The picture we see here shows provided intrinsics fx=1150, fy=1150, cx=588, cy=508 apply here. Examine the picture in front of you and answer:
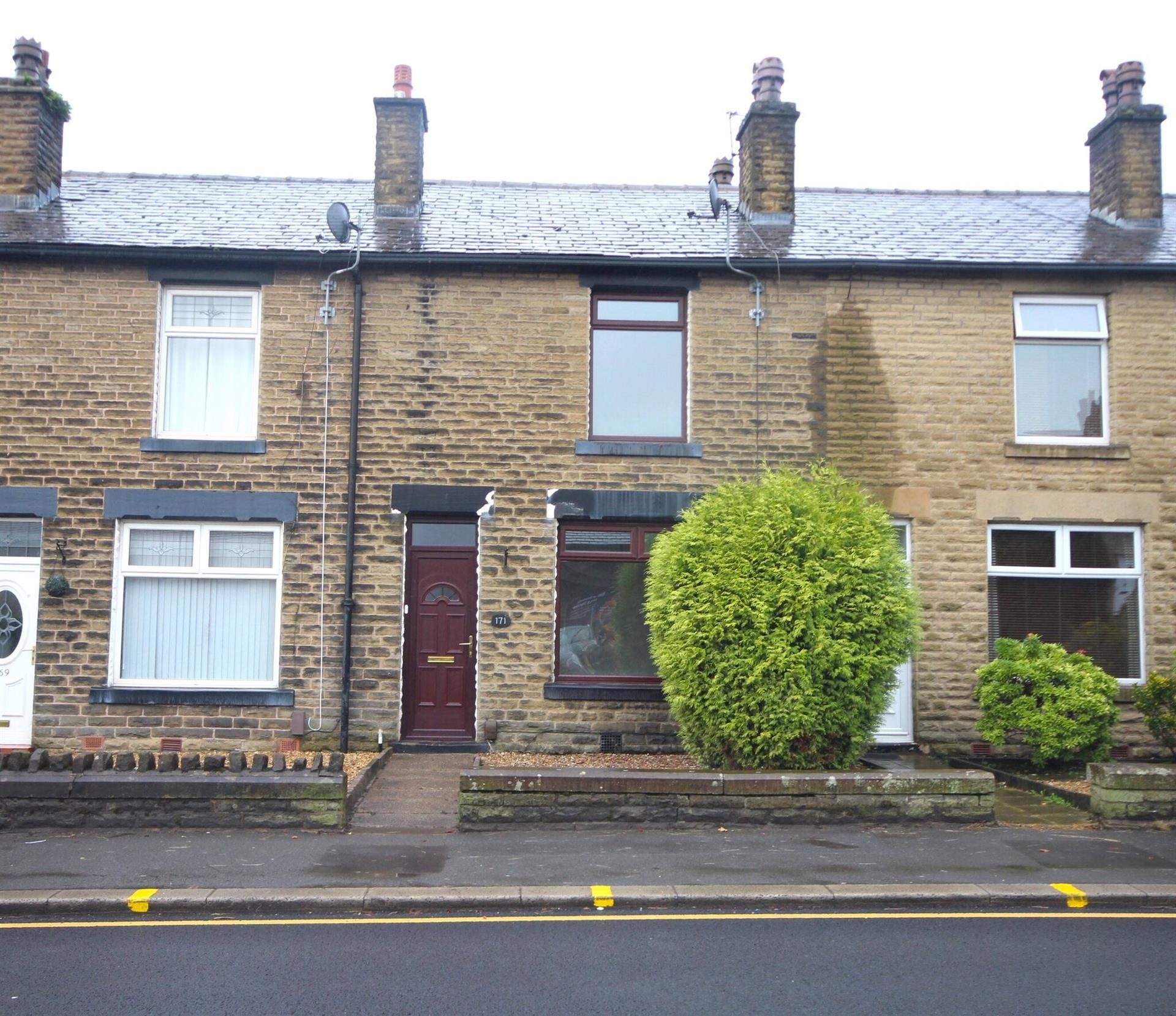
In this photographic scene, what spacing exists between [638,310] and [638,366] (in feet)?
2.18

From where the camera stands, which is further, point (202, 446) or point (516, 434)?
point (516, 434)

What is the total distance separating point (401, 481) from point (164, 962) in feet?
23.9

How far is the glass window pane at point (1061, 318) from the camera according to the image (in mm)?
13375

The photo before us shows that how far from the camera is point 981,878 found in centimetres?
779

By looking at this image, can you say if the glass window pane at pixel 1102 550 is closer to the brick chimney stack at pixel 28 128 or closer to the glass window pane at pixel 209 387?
the glass window pane at pixel 209 387

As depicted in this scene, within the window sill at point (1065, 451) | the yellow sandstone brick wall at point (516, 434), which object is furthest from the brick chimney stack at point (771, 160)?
the window sill at point (1065, 451)

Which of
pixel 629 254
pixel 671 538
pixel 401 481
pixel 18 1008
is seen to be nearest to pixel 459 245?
pixel 629 254

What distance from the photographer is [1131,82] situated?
50.5 feet

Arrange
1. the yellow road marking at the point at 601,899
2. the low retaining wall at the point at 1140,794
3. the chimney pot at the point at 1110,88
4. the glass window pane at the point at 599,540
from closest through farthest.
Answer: the yellow road marking at the point at 601,899 → the low retaining wall at the point at 1140,794 → the glass window pane at the point at 599,540 → the chimney pot at the point at 1110,88

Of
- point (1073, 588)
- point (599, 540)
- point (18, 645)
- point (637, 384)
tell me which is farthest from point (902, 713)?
point (18, 645)

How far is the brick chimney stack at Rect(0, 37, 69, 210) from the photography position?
14.0 m

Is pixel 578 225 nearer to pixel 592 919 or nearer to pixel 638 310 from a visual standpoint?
pixel 638 310

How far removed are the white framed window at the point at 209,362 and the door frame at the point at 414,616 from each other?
7.28 ft

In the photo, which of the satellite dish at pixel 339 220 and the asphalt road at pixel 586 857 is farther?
the satellite dish at pixel 339 220
